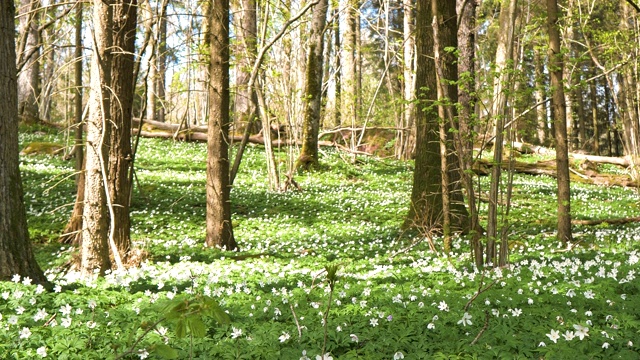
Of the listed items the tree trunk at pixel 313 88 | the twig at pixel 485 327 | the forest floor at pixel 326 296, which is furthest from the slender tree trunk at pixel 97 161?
the tree trunk at pixel 313 88

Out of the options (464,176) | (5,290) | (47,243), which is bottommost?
(47,243)

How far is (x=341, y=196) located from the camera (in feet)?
44.2

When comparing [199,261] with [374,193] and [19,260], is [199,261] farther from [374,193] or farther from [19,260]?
[374,193]

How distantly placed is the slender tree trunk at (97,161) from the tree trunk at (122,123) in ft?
2.96

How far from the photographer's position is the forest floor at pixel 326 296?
355cm

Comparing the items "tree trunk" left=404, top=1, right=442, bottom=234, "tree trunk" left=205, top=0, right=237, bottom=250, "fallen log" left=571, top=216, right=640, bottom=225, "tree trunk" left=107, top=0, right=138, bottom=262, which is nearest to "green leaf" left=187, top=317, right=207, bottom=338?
"tree trunk" left=107, top=0, right=138, bottom=262

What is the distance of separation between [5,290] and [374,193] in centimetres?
1055

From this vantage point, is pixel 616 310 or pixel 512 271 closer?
pixel 616 310

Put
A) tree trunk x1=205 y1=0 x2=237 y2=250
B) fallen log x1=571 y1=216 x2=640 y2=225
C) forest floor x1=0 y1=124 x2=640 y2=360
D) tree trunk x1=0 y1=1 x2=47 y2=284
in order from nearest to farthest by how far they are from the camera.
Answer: forest floor x1=0 y1=124 x2=640 y2=360 < tree trunk x1=0 y1=1 x2=47 y2=284 < tree trunk x1=205 y1=0 x2=237 y2=250 < fallen log x1=571 y1=216 x2=640 y2=225

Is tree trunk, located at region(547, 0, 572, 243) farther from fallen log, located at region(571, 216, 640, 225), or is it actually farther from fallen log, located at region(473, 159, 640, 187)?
fallen log, located at region(473, 159, 640, 187)

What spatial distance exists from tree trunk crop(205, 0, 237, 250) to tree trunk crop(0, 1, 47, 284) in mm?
3888

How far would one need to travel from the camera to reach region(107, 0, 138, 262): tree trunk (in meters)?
7.57

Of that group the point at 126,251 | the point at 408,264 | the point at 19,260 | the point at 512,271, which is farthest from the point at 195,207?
the point at 512,271

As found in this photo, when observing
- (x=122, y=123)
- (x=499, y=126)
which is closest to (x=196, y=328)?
(x=499, y=126)
